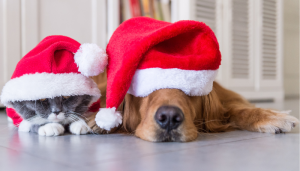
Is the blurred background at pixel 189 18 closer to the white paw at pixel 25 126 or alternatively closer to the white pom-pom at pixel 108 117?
the white paw at pixel 25 126

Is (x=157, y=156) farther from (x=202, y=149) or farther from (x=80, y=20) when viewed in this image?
(x=80, y=20)

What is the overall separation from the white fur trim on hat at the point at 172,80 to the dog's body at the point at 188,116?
0.03m

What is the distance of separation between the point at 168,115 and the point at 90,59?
400 mm

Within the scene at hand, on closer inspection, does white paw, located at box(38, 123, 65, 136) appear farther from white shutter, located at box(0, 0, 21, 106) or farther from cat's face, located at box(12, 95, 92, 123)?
white shutter, located at box(0, 0, 21, 106)

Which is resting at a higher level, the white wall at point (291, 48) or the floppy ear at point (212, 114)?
the white wall at point (291, 48)

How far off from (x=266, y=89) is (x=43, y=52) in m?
3.95

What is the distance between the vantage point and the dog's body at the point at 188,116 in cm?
97

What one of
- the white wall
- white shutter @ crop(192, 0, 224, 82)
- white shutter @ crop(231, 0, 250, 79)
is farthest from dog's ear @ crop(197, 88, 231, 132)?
the white wall

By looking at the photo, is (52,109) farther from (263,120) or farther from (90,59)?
(263,120)

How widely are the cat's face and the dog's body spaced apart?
117mm

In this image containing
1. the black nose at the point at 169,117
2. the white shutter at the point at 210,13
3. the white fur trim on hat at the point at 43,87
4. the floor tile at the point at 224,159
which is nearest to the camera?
the floor tile at the point at 224,159

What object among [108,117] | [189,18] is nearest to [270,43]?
[189,18]

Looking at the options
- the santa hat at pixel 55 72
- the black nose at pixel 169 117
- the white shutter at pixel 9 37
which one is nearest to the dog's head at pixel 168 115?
the black nose at pixel 169 117

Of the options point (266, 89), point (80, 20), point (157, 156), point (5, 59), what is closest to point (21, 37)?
point (5, 59)
